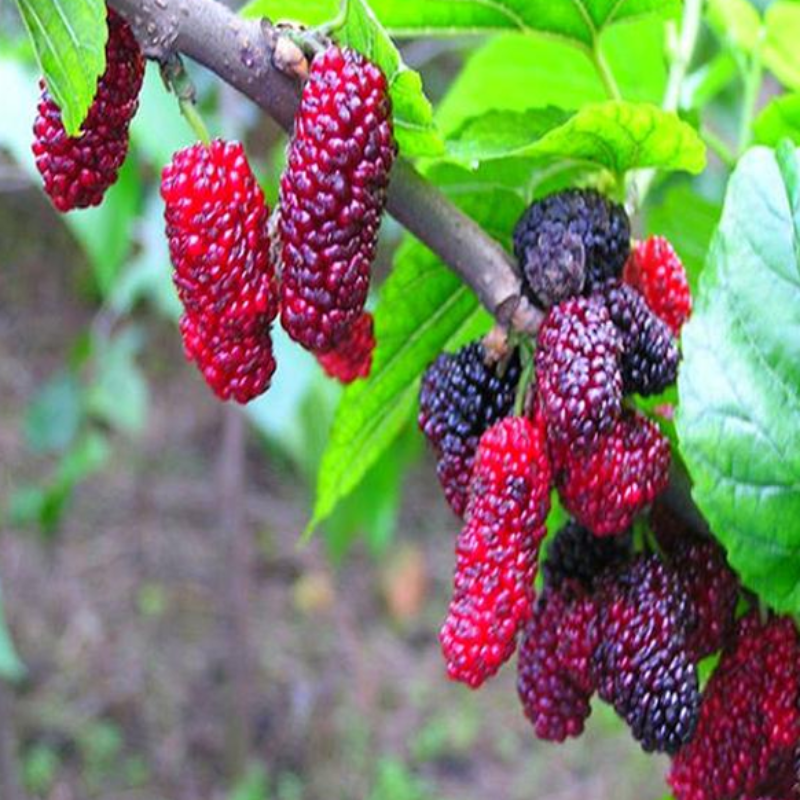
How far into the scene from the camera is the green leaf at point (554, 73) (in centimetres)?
77

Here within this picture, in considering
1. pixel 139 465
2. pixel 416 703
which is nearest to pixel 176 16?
pixel 416 703

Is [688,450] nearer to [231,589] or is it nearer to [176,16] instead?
[176,16]

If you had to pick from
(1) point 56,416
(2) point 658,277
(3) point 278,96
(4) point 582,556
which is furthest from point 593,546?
(1) point 56,416

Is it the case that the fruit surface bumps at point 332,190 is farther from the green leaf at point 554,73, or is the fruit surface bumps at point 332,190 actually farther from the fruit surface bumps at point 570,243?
the green leaf at point 554,73

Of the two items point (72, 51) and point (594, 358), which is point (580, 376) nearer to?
point (594, 358)

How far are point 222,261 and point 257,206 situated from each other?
0.08 ft

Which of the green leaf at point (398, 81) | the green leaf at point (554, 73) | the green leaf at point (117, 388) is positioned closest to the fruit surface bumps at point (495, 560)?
the green leaf at point (398, 81)

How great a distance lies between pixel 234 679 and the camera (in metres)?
2.40

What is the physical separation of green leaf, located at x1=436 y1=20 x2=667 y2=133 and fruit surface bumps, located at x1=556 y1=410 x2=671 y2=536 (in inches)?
14.1

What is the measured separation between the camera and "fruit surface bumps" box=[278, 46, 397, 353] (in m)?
0.41

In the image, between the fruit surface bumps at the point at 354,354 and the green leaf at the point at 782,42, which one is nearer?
the fruit surface bumps at the point at 354,354

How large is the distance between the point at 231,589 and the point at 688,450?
2049mm

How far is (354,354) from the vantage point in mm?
511

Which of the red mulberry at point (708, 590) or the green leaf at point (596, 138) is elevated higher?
the green leaf at point (596, 138)
